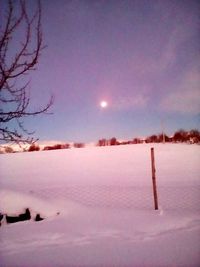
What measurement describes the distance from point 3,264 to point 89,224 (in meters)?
2.23

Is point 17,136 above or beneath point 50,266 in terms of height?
above

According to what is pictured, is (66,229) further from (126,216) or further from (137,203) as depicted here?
(137,203)

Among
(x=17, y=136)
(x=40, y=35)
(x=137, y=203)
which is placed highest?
(x=40, y=35)

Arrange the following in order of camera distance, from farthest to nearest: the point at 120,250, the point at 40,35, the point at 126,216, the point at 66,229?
the point at 126,216 → the point at 66,229 → the point at 40,35 → the point at 120,250

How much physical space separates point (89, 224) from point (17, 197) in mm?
2825

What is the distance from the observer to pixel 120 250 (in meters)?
4.84

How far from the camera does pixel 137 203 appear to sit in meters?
10.2

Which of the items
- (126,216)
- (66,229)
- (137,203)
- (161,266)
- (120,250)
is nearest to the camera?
(161,266)

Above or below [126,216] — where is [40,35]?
above

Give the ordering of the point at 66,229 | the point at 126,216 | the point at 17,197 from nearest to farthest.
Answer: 1. the point at 66,229
2. the point at 126,216
3. the point at 17,197

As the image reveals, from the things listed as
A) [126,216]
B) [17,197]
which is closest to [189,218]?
[126,216]

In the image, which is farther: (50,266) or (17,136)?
(17,136)

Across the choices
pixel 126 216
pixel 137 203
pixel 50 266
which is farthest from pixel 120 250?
pixel 137 203

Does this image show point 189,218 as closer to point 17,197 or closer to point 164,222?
point 164,222
